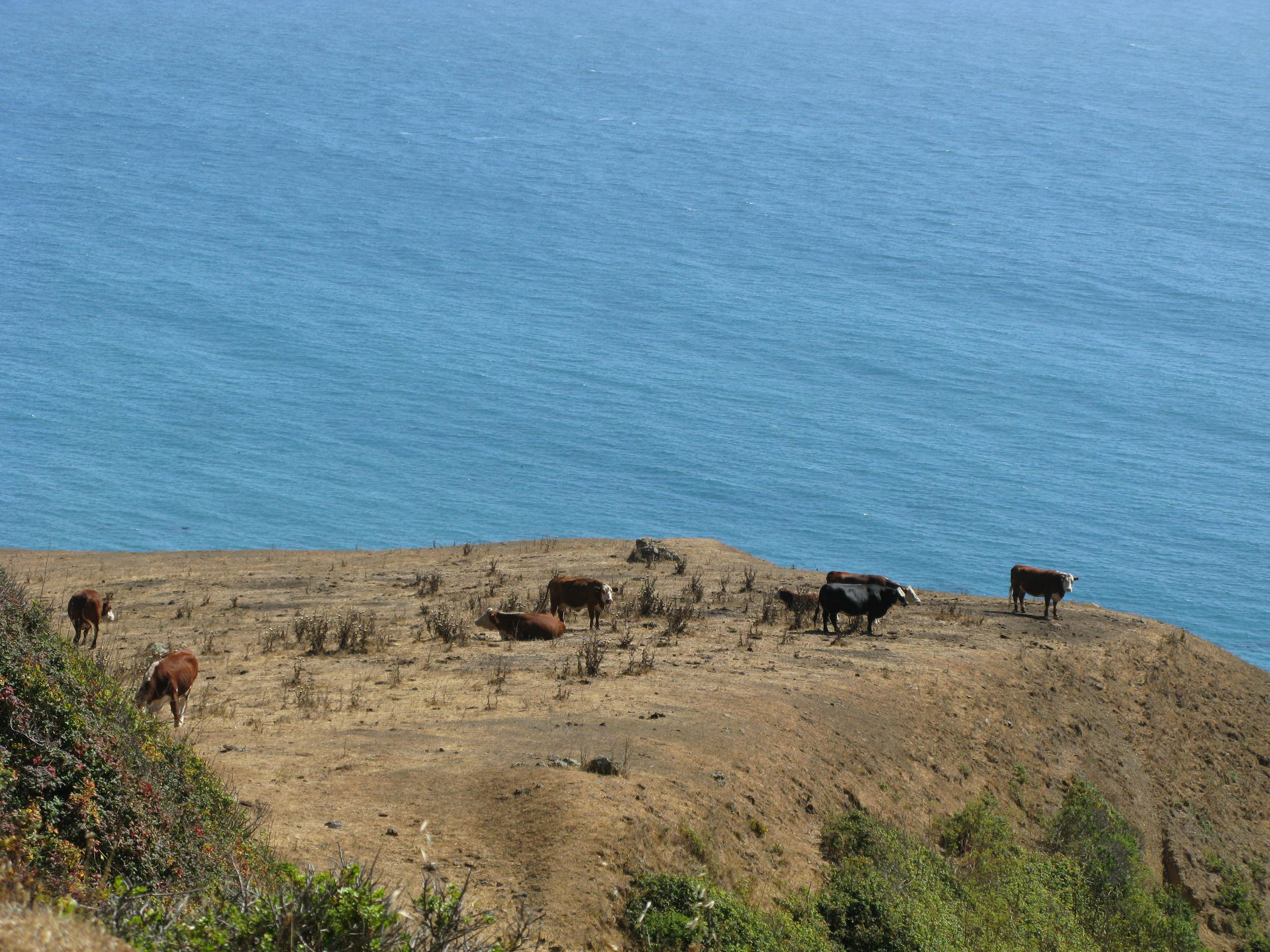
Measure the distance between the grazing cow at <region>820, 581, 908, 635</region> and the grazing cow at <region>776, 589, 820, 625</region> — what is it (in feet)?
4.49

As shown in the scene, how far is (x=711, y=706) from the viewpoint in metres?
16.0

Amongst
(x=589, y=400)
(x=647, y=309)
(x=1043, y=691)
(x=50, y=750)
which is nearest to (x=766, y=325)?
(x=647, y=309)

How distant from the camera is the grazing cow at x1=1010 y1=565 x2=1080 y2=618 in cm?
2839

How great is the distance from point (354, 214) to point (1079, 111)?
3799 inches

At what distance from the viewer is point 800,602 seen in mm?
26000

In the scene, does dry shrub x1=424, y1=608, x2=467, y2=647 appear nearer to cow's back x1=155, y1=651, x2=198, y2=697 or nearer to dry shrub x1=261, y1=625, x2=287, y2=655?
dry shrub x1=261, y1=625, x2=287, y2=655

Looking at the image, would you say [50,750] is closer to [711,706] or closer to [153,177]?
[711,706]

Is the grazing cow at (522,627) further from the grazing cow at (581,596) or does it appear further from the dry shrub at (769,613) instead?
the dry shrub at (769,613)

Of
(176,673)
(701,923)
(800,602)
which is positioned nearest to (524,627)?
(800,602)

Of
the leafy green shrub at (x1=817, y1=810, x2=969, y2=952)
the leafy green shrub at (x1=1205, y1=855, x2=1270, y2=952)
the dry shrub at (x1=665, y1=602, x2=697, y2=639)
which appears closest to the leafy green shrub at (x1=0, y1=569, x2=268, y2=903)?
the leafy green shrub at (x1=817, y1=810, x2=969, y2=952)

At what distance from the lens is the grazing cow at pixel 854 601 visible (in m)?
23.5

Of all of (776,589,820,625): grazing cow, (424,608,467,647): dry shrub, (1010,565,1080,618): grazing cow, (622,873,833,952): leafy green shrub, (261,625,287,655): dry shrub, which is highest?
(1010,565,1080,618): grazing cow

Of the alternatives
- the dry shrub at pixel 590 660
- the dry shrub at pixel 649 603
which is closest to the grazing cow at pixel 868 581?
the dry shrub at pixel 649 603

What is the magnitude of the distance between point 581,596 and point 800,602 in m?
5.39
